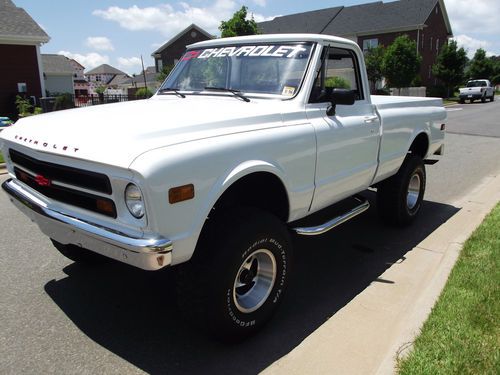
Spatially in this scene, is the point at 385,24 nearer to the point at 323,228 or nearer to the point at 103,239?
the point at 323,228

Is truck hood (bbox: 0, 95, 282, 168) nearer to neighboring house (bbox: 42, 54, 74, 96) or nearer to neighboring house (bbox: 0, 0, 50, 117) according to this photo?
neighboring house (bbox: 0, 0, 50, 117)

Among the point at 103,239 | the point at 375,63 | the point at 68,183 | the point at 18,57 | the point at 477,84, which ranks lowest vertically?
the point at 103,239

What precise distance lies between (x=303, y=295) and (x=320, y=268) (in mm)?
602

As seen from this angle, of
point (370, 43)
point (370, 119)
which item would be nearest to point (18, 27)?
point (370, 119)

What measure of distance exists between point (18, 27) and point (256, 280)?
21418 millimetres

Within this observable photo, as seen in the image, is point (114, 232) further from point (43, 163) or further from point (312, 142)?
point (312, 142)

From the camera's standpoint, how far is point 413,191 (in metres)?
5.62

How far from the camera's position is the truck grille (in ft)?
8.36

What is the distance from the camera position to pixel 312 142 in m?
3.39

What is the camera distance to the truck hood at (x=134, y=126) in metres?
2.51

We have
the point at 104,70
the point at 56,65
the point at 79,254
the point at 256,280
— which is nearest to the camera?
the point at 256,280

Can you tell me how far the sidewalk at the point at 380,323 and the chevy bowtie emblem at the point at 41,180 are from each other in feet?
5.95

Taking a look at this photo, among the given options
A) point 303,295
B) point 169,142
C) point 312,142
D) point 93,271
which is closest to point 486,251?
point 303,295

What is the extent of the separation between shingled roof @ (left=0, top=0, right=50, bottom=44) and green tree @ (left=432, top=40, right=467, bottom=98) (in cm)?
3169
